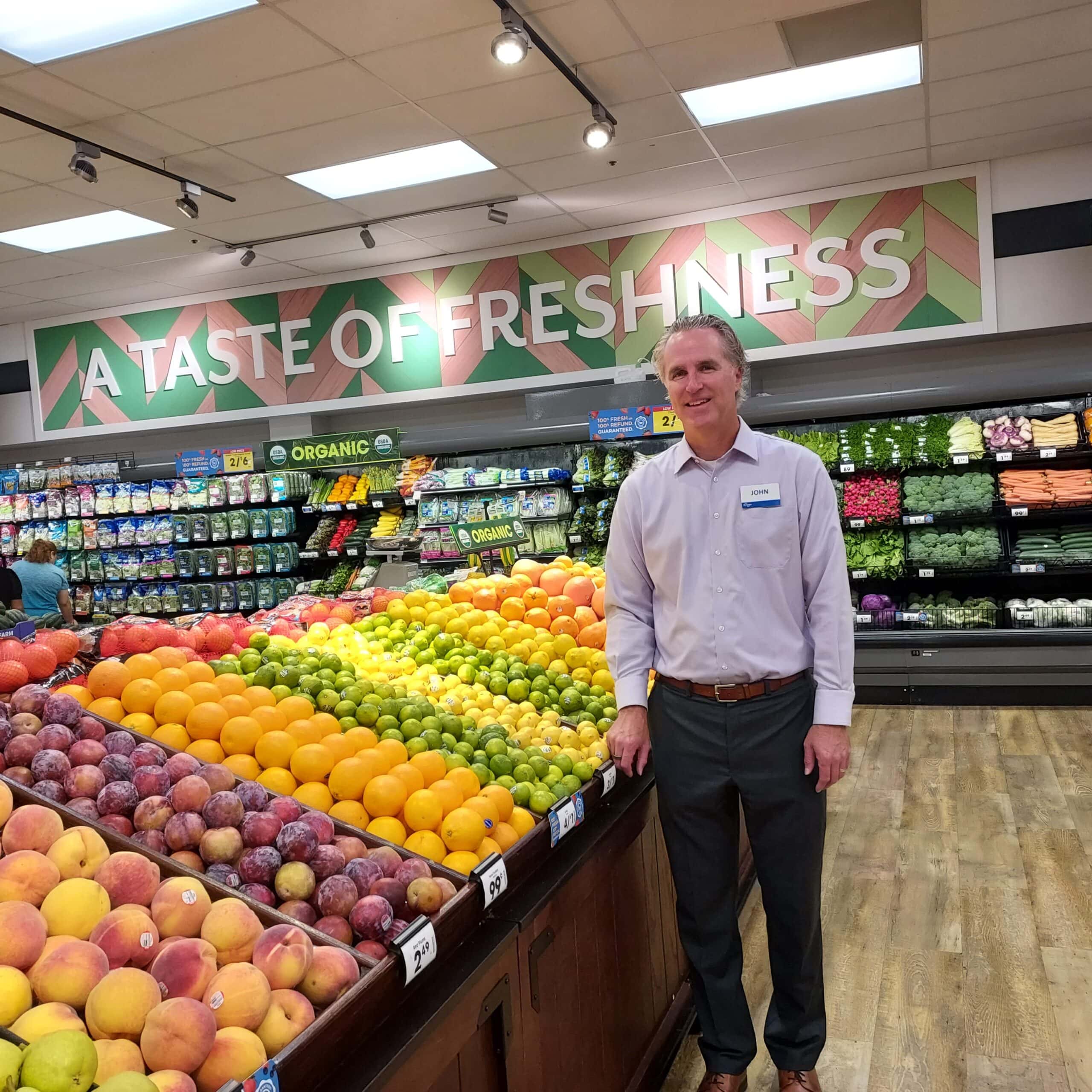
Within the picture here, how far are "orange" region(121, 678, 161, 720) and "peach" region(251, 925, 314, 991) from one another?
3.01ft

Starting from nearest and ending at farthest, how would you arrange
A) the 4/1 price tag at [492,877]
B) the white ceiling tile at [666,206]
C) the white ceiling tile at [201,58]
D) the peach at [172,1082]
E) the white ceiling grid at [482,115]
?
the peach at [172,1082], the 4/1 price tag at [492,877], the white ceiling tile at [201,58], the white ceiling grid at [482,115], the white ceiling tile at [666,206]

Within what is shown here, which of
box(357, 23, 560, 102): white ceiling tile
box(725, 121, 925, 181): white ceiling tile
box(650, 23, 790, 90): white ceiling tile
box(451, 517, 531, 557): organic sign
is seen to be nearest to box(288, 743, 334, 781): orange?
box(451, 517, 531, 557): organic sign

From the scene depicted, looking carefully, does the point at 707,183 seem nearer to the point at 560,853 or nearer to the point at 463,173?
the point at 463,173

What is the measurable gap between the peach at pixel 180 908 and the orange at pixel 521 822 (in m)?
0.76

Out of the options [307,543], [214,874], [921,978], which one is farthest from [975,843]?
[307,543]

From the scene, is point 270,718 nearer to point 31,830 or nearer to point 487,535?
point 31,830

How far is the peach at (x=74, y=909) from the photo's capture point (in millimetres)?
1352

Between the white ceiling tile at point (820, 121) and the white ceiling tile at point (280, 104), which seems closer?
the white ceiling tile at point (280, 104)

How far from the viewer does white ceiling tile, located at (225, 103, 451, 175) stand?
4.85 metres

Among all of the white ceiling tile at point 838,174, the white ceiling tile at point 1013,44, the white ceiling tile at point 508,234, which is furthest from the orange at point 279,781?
the white ceiling tile at point 508,234

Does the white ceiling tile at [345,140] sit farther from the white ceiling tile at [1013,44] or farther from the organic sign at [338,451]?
the white ceiling tile at [1013,44]

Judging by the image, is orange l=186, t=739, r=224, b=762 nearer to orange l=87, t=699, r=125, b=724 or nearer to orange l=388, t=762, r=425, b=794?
orange l=87, t=699, r=125, b=724

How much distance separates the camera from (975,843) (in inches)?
151

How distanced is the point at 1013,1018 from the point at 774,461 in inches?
69.8
